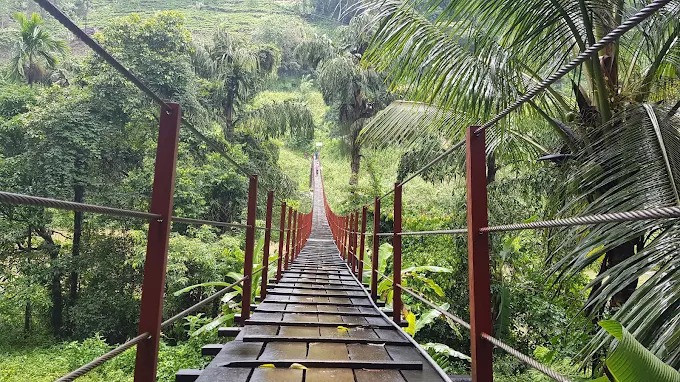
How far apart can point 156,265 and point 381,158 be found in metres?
12.6

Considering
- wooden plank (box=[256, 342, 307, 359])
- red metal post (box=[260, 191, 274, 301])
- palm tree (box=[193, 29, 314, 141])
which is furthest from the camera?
palm tree (box=[193, 29, 314, 141])

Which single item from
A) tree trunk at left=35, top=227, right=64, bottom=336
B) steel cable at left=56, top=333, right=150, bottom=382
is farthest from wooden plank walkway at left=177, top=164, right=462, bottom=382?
tree trunk at left=35, top=227, right=64, bottom=336

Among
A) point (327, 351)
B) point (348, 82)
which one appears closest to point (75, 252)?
point (348, 82)

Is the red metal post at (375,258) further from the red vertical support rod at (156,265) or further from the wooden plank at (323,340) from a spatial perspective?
the red vertical support rod at (156,265)

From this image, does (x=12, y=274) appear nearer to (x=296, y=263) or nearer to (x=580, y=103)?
(x=296, y=263)

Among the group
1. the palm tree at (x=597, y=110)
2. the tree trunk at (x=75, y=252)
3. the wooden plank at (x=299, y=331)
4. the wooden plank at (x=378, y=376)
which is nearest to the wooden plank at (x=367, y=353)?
the wooden plank at (x=378, y=376)

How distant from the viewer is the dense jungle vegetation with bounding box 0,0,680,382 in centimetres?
222

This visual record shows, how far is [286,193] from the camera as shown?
43.1ft

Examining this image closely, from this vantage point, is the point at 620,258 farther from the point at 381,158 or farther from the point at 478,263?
the point at 381,158

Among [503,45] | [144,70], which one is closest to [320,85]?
[144,70]

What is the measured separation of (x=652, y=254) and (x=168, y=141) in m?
1.44

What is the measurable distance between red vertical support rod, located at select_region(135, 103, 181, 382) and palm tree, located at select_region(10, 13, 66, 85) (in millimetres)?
10980

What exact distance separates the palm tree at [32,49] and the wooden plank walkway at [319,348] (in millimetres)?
10091

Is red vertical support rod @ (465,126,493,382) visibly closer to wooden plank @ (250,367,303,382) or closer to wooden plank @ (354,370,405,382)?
wooden plank @ (354,370,405,382)
